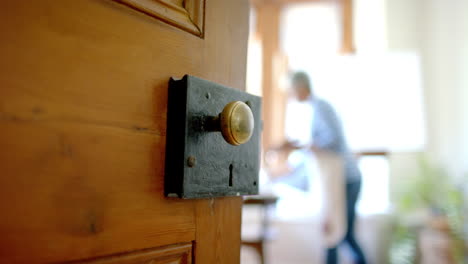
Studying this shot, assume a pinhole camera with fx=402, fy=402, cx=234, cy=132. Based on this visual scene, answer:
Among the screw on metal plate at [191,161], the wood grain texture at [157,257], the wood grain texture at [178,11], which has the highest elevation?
the wood grain texture at [178,11]

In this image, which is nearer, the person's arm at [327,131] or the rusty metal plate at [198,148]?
the rusty metal plate at [198,148]

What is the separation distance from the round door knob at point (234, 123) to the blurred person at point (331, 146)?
189cm

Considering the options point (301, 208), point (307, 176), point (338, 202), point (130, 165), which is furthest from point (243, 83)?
point (301, 208)

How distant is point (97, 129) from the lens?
1.04ft

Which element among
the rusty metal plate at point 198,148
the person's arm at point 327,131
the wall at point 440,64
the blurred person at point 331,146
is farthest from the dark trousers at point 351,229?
the rusty metal plate at point 198,148

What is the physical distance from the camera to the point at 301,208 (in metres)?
2.93

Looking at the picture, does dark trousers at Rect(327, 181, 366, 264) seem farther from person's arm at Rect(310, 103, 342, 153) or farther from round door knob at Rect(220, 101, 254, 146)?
round door knob at Rect(220, 101, 254, 146)

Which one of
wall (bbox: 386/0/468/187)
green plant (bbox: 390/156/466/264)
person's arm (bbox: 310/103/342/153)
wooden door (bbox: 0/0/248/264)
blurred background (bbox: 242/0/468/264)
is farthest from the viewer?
wall (bbox: 386/0/468/187)

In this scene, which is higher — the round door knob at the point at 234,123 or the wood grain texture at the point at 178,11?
the wood grain texture at the point at 178,11

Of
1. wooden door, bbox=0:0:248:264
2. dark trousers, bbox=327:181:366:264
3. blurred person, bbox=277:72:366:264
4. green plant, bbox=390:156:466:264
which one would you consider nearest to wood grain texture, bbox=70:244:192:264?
wooden door, bbox=0:0:248:264

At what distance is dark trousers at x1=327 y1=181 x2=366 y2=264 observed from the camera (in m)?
2.27

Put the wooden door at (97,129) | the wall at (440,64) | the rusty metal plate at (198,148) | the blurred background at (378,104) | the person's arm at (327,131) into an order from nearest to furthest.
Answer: the wooden door at (97,129) < the rusty metal plate at (198,148) < the person's arm at (327,131) < the blurred background at (378,104) < the wall at (440,64)

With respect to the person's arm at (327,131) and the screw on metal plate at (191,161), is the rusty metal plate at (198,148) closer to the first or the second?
the screw on metal plate at (191,161)

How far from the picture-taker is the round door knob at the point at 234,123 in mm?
384
